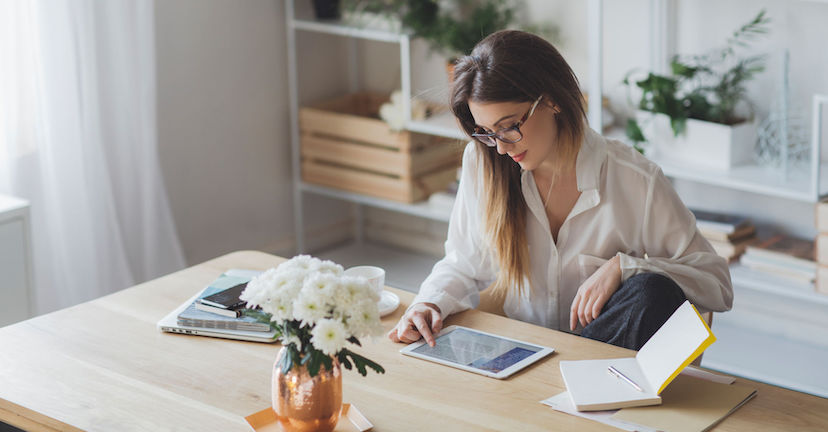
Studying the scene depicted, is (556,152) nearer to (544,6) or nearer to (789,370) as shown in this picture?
(789,370)

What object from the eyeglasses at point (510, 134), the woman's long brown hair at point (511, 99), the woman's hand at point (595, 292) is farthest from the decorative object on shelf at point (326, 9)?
the woman's hand at point (595, 292)

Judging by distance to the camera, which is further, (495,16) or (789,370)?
(495,16)

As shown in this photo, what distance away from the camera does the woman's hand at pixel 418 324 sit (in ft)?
5.73

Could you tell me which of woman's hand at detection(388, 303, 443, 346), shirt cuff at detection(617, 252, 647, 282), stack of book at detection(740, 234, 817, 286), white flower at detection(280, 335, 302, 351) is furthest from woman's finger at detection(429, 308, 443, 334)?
stack of book at detection(740, 234, 817, 286)

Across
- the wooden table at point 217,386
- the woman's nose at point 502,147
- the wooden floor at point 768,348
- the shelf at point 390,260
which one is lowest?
the wooden floor at point 768,348

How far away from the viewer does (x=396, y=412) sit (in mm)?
1496

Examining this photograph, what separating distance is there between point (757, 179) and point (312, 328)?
182cm

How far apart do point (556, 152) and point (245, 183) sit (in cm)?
203

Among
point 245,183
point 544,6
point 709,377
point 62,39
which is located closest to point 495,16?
point 544,6

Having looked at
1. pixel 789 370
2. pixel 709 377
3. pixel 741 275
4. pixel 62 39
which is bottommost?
pixel 789 370

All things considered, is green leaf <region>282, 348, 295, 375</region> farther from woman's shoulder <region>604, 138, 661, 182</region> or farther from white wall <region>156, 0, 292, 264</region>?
white wall <region>156, 0, 292, 264</region>

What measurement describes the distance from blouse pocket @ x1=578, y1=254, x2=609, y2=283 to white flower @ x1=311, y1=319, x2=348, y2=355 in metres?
0.81

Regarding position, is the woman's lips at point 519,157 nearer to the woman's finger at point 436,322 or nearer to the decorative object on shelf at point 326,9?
the woman's finger at point 436,322

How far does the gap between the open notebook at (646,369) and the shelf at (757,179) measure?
129 cm
